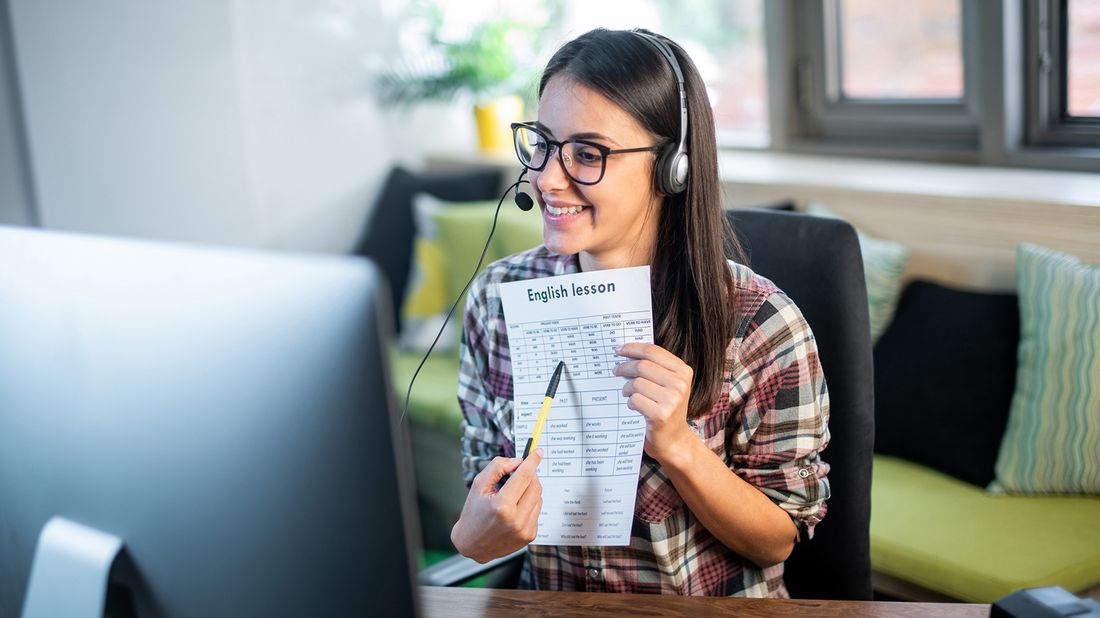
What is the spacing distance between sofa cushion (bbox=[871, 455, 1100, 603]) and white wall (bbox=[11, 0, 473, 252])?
251cm

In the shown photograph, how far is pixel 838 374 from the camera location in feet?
4.12

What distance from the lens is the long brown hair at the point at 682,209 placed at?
3.85ft

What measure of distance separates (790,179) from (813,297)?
148 centimetres

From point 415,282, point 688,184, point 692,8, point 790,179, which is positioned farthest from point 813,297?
point 692,8

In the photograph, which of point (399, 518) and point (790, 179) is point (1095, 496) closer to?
point (790, 179)

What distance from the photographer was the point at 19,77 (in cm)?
351

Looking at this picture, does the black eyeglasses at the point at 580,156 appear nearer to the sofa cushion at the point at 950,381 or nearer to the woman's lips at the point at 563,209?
the woman's lips at the point at 563,209

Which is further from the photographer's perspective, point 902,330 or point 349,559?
point 902,330

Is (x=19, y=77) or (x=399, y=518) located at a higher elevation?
(x=19, y=77)

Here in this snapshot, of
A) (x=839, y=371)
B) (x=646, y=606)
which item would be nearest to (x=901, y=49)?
(x=839, y=371)

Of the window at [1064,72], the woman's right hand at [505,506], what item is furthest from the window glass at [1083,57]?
the woman's right hand at [505,506]

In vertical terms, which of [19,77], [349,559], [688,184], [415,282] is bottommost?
[415,282]

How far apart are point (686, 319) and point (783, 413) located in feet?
0.49

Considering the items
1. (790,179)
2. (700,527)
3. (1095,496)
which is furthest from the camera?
(790,179)
